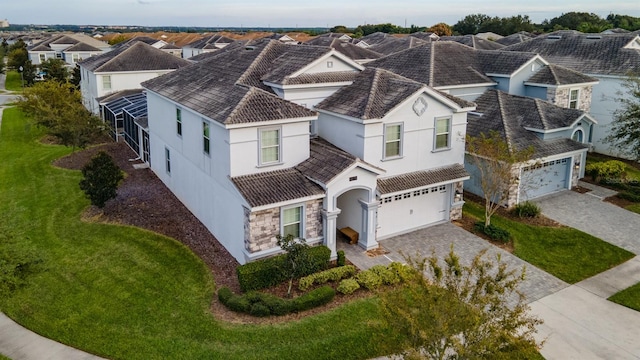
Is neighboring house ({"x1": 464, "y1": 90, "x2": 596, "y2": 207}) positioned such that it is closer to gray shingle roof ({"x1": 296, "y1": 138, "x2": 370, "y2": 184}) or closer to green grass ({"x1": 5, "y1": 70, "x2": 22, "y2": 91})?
gray shingle roof ({"x1": 296, "y1": 138, "x2": 370, "y2": 184})

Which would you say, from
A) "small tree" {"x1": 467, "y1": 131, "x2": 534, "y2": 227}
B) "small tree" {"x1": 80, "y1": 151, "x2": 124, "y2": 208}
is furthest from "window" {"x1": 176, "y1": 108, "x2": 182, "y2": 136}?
"small tree" {"x1": 467, "y1": 131, "x2": 534, "y2": 227}

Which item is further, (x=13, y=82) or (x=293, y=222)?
(x=13, y=82)

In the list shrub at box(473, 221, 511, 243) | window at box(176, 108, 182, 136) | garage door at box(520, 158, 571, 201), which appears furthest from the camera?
Result: garage door at box(520, 158, 571, 201)

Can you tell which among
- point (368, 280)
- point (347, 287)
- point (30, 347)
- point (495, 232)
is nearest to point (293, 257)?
point (347, 287)

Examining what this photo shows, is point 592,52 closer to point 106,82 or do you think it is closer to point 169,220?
point 169,220

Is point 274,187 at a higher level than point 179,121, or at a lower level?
lower

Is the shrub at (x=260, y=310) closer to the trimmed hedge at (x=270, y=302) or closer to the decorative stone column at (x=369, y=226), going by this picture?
the trimmed hedge at (x=270, y=302)

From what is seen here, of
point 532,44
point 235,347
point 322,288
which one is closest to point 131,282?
point 235,347
